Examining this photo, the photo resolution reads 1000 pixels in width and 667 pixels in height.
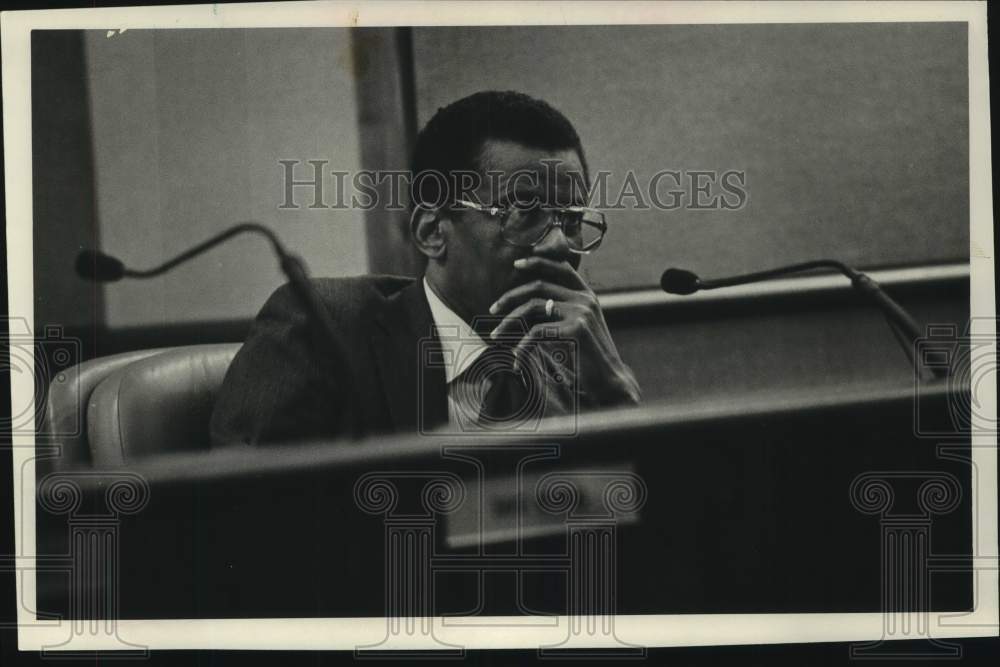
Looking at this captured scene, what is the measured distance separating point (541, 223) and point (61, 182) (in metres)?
1.41

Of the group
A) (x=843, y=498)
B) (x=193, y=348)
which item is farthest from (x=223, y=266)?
(x=843, y=498)

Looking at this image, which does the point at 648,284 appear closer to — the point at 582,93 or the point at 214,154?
the point at 582,93

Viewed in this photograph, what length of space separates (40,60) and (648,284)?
191cm

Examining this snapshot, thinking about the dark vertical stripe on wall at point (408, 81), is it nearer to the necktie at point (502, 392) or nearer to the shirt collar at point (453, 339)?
the shirt collar at point (453, 339)

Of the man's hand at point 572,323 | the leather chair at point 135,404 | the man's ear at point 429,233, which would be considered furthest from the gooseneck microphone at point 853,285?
→ the leather chair at point 135,404

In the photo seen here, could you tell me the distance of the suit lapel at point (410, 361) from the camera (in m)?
2.86

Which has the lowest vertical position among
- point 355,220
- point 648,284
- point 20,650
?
point 20,650

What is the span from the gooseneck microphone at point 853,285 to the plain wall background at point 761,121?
29 millimetres

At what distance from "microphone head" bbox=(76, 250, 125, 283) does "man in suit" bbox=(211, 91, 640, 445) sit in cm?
44

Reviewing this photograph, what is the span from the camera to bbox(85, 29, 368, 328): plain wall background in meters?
2.87

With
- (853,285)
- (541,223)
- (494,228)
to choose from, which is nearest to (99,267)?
(494,228)

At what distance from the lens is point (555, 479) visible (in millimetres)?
2859

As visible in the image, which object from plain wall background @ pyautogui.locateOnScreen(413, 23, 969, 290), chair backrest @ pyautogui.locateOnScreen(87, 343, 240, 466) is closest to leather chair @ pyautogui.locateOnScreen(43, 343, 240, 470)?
chair backrest @ pyautogui.locateOnScreen(87, 343, 240, 466)

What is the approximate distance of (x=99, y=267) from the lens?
2.87 metres
